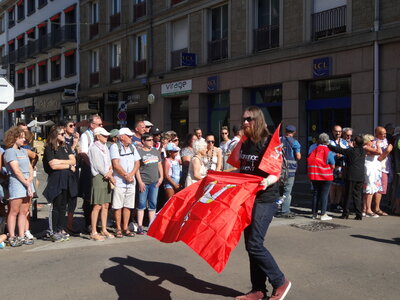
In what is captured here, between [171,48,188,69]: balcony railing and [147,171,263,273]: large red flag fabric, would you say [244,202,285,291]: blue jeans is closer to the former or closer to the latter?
[147,171,263,273]: large red flag fabric

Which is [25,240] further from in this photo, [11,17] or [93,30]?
[11,17]

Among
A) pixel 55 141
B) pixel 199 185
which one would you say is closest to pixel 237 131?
pixel 55 141

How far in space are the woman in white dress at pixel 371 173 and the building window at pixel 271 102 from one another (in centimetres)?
835

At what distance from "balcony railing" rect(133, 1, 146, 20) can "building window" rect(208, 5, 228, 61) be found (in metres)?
5.75

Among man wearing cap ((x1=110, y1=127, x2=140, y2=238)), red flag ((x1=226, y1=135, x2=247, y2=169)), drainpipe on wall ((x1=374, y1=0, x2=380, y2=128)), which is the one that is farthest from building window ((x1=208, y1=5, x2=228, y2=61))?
red flag ((x1=226, y1=135, x2=247, y2=169))

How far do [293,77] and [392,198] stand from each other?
785cm

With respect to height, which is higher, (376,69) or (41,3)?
(41,3)

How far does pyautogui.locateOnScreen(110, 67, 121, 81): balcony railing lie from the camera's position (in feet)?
91.7

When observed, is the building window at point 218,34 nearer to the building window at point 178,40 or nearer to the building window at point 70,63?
the building window at point 178,40

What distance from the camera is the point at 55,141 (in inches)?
283

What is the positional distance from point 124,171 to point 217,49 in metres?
14.4

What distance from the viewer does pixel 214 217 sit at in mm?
4363

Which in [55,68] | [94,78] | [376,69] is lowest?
[376,69]

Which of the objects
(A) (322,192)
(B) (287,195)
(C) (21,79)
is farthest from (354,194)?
(C) (21,79)
